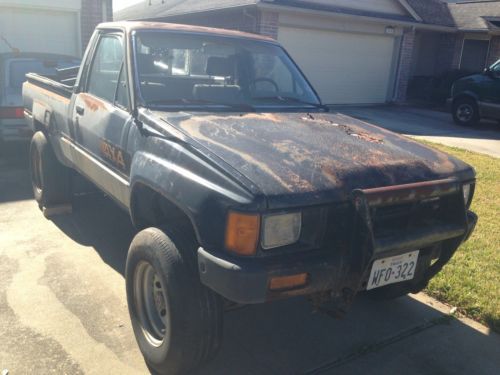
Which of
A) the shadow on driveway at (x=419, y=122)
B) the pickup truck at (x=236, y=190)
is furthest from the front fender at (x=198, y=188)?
the shadow on driveway at (x=419, y=122)

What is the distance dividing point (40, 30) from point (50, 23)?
0.29 metres

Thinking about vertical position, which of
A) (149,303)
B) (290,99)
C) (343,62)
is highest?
(343,62)

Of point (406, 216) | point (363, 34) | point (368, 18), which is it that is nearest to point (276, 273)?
point (406, 216)

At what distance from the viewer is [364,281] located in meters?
2.63

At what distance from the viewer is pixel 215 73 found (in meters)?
4.07

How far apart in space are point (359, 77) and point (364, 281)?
1490 cm

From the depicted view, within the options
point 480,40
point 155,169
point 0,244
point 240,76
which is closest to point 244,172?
point 155,169

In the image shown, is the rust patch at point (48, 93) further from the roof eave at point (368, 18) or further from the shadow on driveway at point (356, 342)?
the roof eave at point (368, 18)

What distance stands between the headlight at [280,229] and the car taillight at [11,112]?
6.07 meters

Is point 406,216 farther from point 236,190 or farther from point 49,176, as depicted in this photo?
point 49,176

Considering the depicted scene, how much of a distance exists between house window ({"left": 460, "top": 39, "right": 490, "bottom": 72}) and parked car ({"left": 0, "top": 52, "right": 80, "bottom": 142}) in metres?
16.9

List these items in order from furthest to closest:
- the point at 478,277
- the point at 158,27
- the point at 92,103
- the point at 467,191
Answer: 1. the point at 478,277
2. the point at 92,103
3. the point at 158,27
4. the point at 467,191

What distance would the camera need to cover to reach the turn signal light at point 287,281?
2334 millimetres

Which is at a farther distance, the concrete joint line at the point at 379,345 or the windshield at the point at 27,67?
the windshield at the point at 27,67
